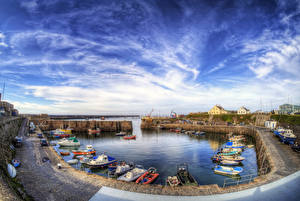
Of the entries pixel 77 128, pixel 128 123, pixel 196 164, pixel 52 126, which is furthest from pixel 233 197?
pixel 52 126

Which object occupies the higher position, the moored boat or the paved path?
the paved path

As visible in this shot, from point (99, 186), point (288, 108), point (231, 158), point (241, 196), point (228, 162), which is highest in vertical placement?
point (288, 108)

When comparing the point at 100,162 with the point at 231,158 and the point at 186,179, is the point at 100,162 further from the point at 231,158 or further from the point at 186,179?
the point at 231,158

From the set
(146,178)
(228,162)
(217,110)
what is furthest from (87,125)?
(217,110)

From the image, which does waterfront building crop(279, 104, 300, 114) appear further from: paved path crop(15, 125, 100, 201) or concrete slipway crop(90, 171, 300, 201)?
paved path crop(15, 125, 100, 201)

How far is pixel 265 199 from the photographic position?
261 inches

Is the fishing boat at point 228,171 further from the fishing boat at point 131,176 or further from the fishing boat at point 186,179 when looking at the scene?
the fishing boat at point 131,176

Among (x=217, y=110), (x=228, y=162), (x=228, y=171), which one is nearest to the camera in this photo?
(x=228, y=171)

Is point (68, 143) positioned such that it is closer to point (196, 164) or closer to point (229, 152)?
point (196, 164)

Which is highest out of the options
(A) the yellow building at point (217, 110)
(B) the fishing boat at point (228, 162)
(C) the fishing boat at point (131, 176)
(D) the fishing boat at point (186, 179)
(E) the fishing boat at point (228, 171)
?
(A) the yellow building at point (217, 110)

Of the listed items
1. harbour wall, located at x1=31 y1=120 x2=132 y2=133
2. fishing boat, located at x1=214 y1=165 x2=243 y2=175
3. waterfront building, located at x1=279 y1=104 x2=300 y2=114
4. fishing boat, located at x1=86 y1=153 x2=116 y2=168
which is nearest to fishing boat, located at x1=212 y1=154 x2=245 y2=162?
fishing boat, located at x1=214 y1=165 x2=243 y2=175

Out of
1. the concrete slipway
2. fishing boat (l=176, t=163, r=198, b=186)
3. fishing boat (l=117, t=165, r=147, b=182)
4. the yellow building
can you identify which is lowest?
fishing boat (l=176, t=163, r=198, b=186)

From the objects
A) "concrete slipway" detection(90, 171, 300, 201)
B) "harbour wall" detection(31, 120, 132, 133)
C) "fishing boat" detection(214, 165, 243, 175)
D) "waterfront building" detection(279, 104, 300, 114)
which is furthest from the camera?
"waterfront building" detection(279, 104, 300, 114)

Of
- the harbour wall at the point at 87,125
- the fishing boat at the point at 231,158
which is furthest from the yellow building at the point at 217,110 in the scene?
the fishing boat at the point at 231,158
